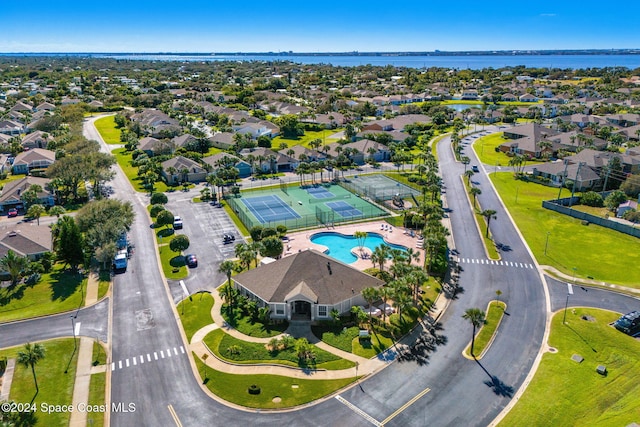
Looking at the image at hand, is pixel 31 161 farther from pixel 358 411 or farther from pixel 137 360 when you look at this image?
pixel 358 411

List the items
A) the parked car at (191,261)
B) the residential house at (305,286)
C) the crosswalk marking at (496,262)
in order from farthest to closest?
the crosswalk marking at (496,262)
the parked car at (191,261)
the residential house at (305,286)

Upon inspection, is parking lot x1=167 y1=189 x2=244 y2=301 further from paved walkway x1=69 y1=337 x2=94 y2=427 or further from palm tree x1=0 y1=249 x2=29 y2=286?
palm tree x1=0 y1=249 x2=29 y2=286

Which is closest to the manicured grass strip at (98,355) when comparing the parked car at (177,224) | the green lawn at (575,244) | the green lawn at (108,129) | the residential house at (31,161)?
the parked car at (177,224)

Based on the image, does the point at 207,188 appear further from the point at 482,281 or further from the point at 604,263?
the point at 604,263

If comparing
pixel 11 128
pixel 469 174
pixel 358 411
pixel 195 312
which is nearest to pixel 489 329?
pixel 358 411

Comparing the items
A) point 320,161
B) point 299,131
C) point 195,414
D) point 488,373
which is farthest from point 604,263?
point 299,131

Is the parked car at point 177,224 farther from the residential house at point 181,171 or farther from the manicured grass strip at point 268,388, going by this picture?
the manicured grass strip at point 268,388
